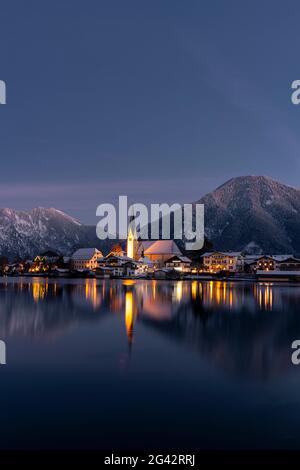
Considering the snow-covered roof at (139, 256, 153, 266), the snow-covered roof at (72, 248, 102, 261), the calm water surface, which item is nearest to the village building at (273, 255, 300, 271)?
the snow-covered roof at (139, 256, 153, 266)

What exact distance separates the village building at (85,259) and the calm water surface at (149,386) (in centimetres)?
10474

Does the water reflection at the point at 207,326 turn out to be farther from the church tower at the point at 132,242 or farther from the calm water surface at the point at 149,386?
the church tower at the point at 132,242

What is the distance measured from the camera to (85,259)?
125188 millimetres

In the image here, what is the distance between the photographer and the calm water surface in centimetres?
716

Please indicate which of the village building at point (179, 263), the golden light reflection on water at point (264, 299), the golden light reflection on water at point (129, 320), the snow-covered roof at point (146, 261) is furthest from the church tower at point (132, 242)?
the golden light reflection on water at point (129, 320)

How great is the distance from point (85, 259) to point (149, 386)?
11670 centimetres

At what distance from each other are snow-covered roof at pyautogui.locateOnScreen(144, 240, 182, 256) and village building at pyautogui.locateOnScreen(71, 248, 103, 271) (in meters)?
16.1

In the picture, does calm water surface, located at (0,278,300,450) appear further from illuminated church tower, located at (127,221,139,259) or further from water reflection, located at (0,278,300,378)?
illuminated church tower, located at (127,221,139,259)

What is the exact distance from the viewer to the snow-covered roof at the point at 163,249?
5049 inches
